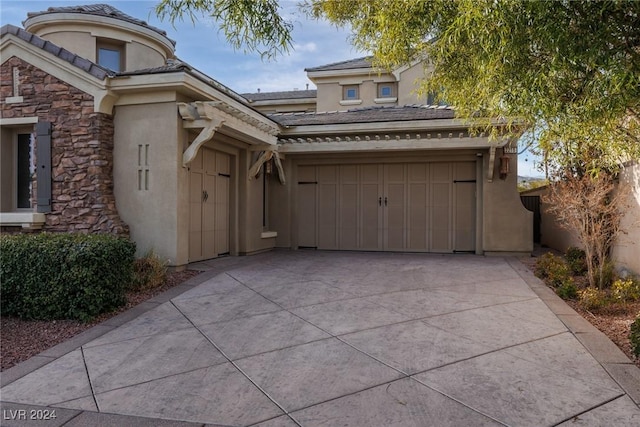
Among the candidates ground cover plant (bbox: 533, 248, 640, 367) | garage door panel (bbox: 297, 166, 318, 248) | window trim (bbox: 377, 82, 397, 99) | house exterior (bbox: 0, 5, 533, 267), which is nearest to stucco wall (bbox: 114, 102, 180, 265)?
house exterior (bbox: 0, 5, 533, 267)

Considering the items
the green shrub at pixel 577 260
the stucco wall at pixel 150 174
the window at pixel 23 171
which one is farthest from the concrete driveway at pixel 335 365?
the window at pixel 23 171

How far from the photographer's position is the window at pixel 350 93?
55.4 feet

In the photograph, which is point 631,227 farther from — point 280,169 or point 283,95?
point 283,95

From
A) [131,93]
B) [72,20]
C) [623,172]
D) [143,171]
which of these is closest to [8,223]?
[143,171]

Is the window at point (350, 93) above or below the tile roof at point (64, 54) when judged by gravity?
above

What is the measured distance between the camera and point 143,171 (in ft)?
25.4

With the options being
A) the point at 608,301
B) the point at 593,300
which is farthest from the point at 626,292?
the point at 593,300

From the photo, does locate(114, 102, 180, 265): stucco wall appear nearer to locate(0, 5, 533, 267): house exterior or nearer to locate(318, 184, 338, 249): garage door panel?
locate(0, 5, 533, 267): house exterior

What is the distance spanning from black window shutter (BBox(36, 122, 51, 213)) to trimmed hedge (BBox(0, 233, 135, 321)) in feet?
8.20

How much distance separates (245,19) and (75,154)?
5004 millimetres

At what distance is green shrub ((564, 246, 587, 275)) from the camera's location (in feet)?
26.0

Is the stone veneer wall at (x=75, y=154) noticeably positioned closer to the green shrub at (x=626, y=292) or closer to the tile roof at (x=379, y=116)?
the tile roof at (x=379, y=116)

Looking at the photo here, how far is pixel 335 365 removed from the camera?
3.93 m

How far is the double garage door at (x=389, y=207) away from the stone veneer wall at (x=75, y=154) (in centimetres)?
534
